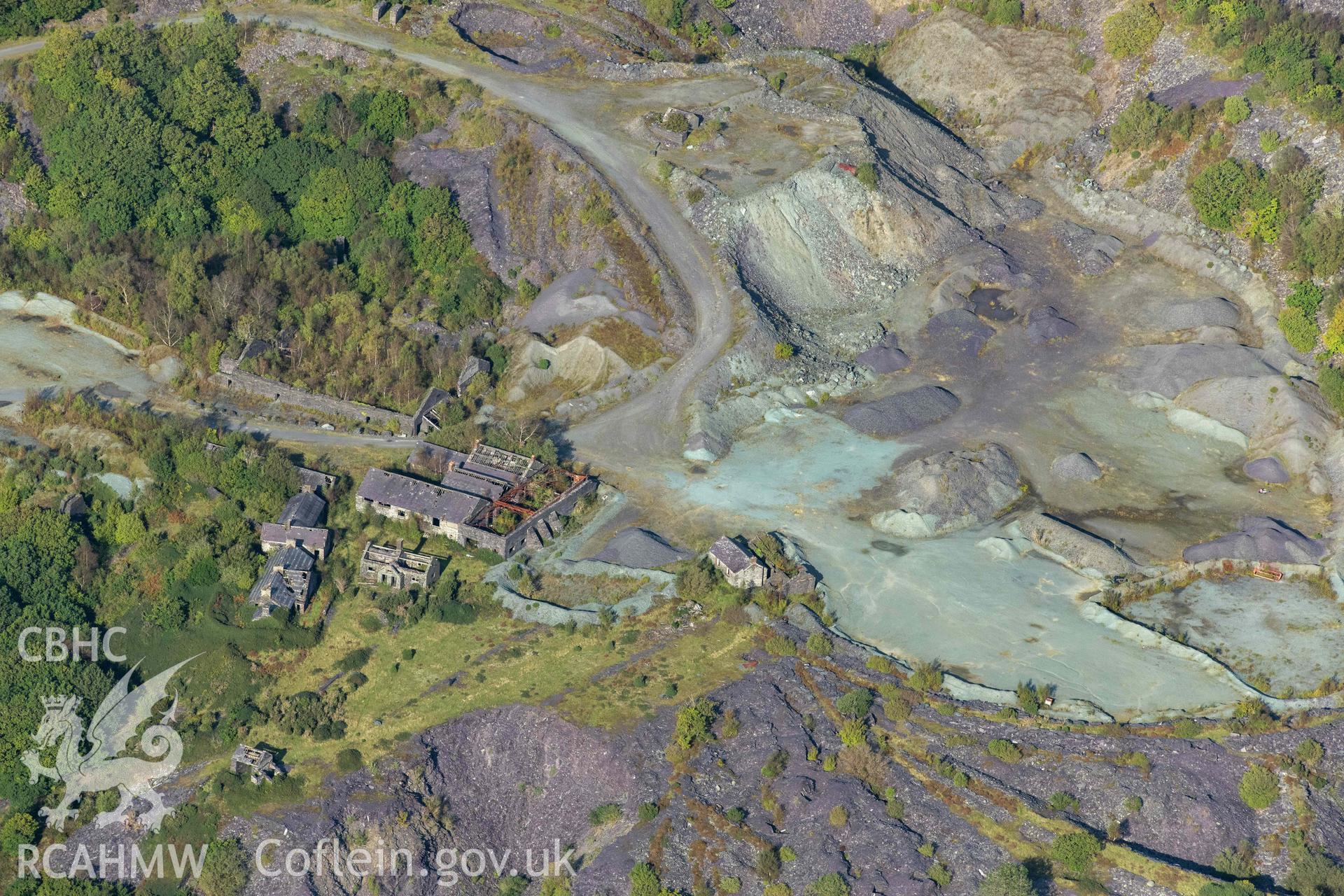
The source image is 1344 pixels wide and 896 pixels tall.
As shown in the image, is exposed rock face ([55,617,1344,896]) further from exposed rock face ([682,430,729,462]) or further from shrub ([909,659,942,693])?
exposed rock face ([682,430,729,462])

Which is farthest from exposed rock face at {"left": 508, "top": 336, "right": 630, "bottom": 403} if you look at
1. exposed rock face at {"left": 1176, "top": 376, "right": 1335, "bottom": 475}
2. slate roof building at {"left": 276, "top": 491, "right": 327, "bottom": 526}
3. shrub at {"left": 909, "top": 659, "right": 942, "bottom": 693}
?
exposed rock face at {"left": 1176, "top": 376, "right": 1335, "bottom": 475}

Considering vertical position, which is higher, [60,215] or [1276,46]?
[1276,46]

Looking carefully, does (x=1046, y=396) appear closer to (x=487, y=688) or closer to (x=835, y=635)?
(x=835, y=635)

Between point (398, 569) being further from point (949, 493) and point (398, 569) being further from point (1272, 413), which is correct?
point (1272, 413)

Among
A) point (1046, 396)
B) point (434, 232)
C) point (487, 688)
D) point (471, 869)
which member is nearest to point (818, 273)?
point (1046, 396)

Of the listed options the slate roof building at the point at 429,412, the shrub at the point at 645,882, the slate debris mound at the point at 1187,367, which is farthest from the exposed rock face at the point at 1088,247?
the shrub at the point at 645,882
